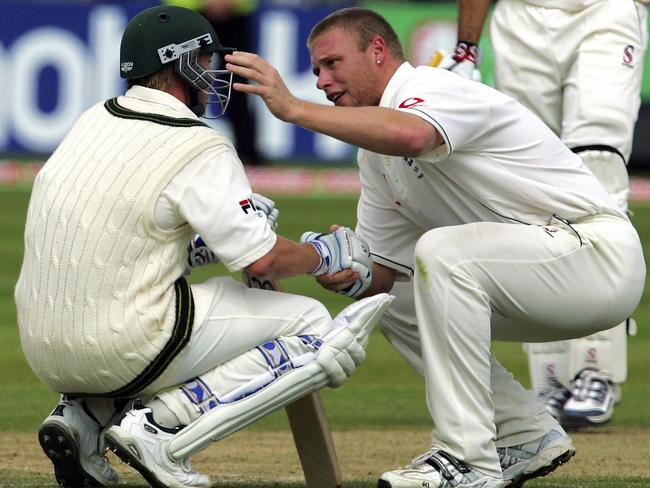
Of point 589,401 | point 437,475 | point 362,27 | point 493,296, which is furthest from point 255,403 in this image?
point 589,401

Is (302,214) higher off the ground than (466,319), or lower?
lower

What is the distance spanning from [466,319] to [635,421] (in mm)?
2110

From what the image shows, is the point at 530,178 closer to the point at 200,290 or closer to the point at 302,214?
the point at 200,290

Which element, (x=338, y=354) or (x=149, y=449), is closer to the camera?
(x=149, y=449)

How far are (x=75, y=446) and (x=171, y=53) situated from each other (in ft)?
4.09

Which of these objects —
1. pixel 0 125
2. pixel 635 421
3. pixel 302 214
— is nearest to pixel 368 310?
pixel 635 421

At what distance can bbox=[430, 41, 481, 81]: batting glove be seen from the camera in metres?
6.12

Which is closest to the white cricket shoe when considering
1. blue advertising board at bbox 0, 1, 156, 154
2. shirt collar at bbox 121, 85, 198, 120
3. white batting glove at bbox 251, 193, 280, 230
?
white batting glove at bbox 251, 193, 280, 230

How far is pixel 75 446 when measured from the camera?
4.54 meters

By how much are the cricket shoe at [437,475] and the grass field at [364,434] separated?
0.47 m

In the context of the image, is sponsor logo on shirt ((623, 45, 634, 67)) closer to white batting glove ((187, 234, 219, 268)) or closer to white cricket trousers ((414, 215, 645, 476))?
white cricket trousers ((414, 215, 645, 476))

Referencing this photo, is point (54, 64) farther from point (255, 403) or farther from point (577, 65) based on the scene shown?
point (255, 403)

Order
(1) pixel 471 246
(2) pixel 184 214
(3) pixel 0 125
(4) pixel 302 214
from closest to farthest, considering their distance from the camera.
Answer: (2) pixel 184 214 → (1) pixel 471 246 → (4) pixel 302 214 → (3) pixel 0 125

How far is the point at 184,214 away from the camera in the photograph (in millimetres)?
4207
